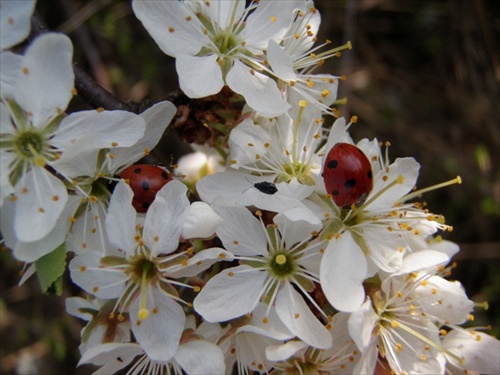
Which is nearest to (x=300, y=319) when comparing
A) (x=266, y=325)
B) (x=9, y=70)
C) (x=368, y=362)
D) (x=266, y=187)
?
(x=266, y=325)

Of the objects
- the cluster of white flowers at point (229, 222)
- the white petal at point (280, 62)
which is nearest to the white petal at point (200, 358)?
the cluster of white flowers at point (229, 222)

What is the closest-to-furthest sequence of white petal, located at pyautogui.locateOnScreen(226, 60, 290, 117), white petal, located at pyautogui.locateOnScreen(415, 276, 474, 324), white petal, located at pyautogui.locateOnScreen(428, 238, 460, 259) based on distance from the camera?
1. white petal, located at pyautogui.locateOnScreen(226, 60, 290, 117)
2. white petal, located at pyautogui.locateOnScreen(415, 276, 474, 324)
3. white petal, located at pyautogui.locateOnScreen(428, 238, 460, 259)

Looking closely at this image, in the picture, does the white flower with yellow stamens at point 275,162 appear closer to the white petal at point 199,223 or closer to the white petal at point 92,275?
the white petal at point 199,223

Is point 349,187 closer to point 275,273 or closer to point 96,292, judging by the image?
point 275,273

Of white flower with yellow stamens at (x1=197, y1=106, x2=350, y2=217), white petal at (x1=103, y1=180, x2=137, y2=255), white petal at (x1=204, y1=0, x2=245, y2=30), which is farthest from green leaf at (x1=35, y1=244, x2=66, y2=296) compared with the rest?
white petal at (x1=204, y1=0, x2=245, y2=30)

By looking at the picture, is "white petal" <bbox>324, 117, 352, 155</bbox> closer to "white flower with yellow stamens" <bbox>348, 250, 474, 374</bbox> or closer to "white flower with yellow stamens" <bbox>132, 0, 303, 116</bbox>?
"white flower with yellow stamens" <bbox>132, 0, 303, 116</bbox>

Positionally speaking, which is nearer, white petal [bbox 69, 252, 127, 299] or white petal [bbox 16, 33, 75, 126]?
white petal [bbox 16, 33, 75, 126]
